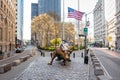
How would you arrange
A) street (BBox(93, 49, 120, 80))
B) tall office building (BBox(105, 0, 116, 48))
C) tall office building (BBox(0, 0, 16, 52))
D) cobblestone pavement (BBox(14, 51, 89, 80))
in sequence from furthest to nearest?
tall office building (BBox(105, 0, 116, 48))
tall office building (BBox(0, 0, 16, 52))
street (BBox(93, 49, 120, 80))
cobblestone pavement (BBox(14, 51, 89, 80))

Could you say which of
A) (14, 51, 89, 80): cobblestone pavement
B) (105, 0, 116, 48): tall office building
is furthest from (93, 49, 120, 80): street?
(105, 0, 116, 48): tall office building

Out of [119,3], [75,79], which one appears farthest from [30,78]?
[119,3]

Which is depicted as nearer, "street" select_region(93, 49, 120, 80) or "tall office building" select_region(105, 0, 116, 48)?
"street" select_region(93, 49, 120, 80)

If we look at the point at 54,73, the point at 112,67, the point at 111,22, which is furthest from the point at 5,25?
the point at 111,22

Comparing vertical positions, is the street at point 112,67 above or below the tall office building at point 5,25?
below

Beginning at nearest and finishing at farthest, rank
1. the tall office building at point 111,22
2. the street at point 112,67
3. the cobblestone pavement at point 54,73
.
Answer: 1. the cobblestone pavement at point 54,73
2. the street at point 112,67
3. the tall office building at point 111,22

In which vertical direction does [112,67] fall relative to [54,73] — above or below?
below

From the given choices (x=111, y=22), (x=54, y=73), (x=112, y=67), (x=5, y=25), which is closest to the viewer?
(x=54, y=73)

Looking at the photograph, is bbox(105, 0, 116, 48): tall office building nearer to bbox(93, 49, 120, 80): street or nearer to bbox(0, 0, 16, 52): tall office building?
bbox(0, 0, 16, 52): tall office building

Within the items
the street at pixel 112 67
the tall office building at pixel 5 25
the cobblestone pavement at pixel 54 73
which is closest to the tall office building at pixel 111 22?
the tall office building at pixel 5 25

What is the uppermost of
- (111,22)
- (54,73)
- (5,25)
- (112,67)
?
(111,22)

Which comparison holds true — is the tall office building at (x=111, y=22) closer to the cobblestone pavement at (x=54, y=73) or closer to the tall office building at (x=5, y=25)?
the tall office building at (x=5, y=25)

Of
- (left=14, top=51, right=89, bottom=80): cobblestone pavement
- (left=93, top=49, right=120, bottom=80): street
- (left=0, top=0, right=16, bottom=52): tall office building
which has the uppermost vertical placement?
(left=0, top=0, right=16, bottom=52): tall office building

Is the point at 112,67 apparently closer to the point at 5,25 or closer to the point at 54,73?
the point at 54,73
